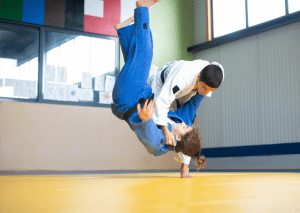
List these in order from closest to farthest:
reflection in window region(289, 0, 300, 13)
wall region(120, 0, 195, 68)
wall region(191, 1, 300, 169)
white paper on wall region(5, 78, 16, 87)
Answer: white paper on wall region(5, 78, 16, 87) < wall region(191, 1, 300, 169) < reflection in window region(289, 0, 300, 13) < wall region(120, 0, 195, 68)

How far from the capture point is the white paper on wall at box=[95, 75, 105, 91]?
231 inches

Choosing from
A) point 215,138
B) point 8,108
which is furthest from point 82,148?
point 215,138

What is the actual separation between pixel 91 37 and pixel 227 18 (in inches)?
110

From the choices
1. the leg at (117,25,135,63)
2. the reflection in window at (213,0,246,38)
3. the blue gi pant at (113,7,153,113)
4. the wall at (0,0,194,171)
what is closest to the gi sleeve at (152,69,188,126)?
the blue gi pant at (113,7,153,113)

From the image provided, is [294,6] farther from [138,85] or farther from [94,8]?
[138,85]

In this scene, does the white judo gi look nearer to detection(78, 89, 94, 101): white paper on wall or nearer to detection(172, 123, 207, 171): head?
detection(172, 123, 207, 171): head

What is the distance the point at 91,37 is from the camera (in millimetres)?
5930

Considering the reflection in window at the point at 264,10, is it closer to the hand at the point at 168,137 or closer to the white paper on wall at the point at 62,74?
the white paper on wall at the point at 62,74

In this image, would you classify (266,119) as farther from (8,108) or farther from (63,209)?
(63,209)

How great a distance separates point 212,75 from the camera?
95.4 inches

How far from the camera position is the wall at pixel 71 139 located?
4887 millimetres

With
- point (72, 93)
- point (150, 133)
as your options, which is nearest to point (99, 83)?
point (72, 93)

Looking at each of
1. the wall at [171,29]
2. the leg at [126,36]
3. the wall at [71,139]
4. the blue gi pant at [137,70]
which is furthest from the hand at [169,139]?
the wall at [171,29]

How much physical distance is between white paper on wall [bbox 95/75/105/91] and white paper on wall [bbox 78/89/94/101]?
14 cm
